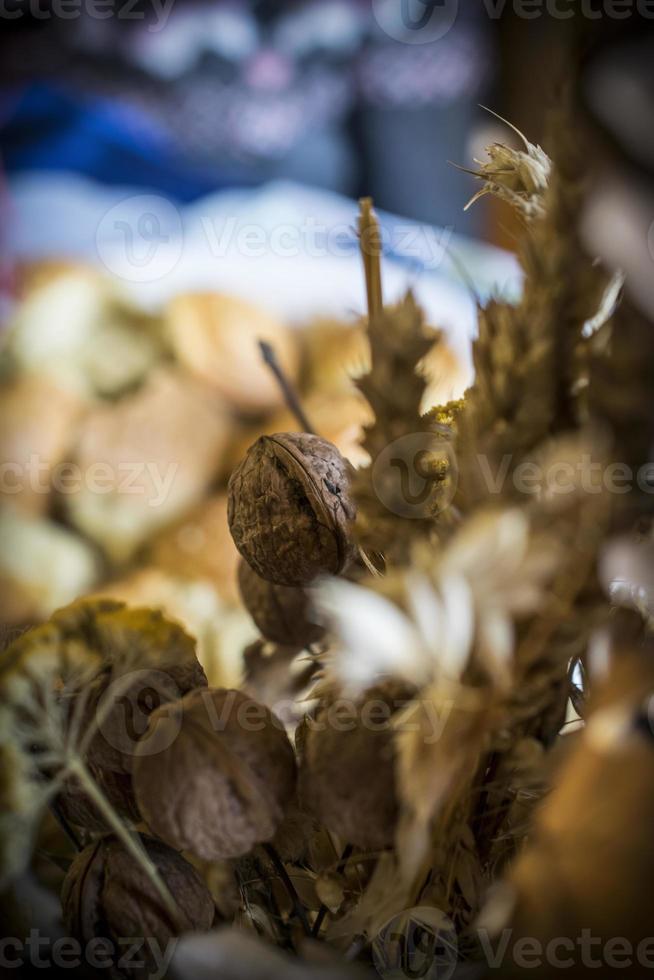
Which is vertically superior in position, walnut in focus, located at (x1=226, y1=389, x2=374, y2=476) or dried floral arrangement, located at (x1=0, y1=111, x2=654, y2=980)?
dried floral arrangement, located at (x1=0, y1=111, x2=654, y2=980)

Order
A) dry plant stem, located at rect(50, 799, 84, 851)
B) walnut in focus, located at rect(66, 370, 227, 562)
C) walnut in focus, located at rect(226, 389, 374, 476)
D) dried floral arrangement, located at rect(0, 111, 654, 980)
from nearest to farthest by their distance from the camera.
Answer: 1. dried floral arrangement, located at rect(0, 111, 654, 980)
2. dry plant stem, located at rect(50, 799, 84, 851)
3. walnut in focus, located at rect(226, 389, 374, 476)
4. walnut in focus, located at rect(66, 370, 227, 562)

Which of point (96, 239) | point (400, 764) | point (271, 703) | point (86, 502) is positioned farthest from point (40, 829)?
point (96, 239)

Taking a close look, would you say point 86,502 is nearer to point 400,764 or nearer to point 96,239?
point 96,239

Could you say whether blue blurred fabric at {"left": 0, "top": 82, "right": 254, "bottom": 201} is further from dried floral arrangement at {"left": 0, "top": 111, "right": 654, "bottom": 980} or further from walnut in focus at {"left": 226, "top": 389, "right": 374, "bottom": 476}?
dried floral arrangement at {"left": 0, "top": 111, "right": 654, "bottom": 980}

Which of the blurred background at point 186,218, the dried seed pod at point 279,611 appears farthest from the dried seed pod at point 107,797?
the blurred background at point 186,218

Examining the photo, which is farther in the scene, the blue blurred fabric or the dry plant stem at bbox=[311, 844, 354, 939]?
the blue blurred fabric

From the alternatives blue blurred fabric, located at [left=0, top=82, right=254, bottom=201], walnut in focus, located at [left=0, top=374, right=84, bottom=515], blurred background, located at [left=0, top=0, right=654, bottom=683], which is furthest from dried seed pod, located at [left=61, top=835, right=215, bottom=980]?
blue blurred fabric, located at [left=0, top=82, right=254, bottom=201]

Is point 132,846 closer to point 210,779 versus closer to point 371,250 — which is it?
point 210,779

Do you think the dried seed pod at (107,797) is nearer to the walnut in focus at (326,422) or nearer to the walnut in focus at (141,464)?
the walnut in focus at (326,422)

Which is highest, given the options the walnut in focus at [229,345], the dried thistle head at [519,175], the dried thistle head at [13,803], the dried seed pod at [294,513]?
the dried thistle head at [519,175]
